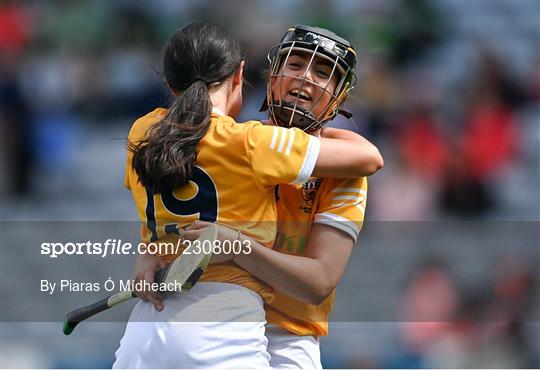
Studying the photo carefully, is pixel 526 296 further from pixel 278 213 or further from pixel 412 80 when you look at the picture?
pixel 278 213

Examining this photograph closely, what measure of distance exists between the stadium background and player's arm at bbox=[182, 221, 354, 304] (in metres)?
3.48

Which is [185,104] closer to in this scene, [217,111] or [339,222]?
[217,111]

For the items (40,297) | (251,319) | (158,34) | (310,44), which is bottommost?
(40,297)

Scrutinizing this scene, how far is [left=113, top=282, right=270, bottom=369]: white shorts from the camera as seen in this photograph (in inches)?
105

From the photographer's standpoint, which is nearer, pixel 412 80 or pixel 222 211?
pixel 222 211

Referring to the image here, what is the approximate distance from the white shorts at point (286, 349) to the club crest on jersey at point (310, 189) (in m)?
0.36

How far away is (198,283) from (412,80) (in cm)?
570

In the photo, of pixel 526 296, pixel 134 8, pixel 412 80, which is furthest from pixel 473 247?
pixel 134 8

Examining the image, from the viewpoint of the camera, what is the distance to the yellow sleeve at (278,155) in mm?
2691

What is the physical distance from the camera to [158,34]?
28.6 ft

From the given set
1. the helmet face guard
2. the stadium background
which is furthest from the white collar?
the stadium background

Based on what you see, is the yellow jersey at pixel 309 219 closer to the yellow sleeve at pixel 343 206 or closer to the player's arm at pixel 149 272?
the yellow sleeve at pixel 343 206

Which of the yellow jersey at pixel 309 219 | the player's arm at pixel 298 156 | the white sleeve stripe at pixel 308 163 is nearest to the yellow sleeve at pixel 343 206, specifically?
the yellow jersey at pixel 309 219

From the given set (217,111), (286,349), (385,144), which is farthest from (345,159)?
(385,144)
